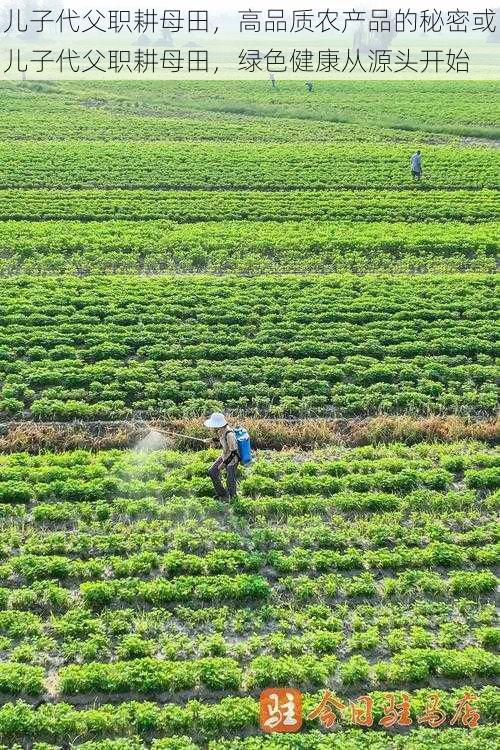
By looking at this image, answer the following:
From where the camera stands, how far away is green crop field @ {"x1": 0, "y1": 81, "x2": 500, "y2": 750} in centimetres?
1012

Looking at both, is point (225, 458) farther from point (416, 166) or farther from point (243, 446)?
point (416, 166)

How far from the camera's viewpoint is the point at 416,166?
3425 cm

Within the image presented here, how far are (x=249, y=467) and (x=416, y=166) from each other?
24202 millimetres

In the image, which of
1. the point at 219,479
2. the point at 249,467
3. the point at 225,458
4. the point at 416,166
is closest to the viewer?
the point at 225,458

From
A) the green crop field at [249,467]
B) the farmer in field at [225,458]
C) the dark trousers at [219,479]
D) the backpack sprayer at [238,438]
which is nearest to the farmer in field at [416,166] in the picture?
the green crop field at [249,467]

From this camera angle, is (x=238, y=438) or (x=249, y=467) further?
(x=249, y=467)

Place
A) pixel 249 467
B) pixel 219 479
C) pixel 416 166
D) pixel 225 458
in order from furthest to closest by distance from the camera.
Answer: pixel 416 166 < pixel 249 467 < pixel 219 479 < pixel 225 458

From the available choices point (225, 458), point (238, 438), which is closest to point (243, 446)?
point (238, 438)

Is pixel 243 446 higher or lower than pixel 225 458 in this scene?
higher

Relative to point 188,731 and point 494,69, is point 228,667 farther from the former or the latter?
point 494,69

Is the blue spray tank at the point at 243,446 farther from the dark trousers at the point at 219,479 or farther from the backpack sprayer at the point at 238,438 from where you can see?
the dark trousers at the point at 219,479

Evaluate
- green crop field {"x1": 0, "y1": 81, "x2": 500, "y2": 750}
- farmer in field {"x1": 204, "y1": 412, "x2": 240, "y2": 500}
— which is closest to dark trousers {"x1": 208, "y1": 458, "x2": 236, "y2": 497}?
farmer in field {"x1": 204, "y1": 412, "x2": 240, "y2": 500}

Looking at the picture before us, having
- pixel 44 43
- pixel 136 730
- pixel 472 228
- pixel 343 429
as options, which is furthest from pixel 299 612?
pixel 44 43

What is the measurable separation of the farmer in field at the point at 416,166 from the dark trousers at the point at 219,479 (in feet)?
82.5
